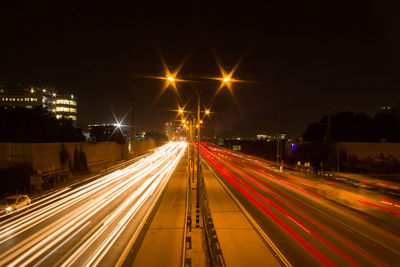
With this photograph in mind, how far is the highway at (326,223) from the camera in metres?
9.76

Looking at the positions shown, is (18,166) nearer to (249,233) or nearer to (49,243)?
(49,243)

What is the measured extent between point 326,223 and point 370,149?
29051 mm

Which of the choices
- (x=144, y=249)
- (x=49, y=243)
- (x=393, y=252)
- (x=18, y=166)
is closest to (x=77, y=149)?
(x=18, y=166)

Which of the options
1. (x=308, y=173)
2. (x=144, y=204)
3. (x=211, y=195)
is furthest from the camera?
(x=308, y=173)

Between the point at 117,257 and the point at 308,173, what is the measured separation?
28659 mm

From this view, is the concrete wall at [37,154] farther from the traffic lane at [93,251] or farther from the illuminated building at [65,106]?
the illuminated building at [65,106]

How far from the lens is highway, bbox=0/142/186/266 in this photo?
9.70 m

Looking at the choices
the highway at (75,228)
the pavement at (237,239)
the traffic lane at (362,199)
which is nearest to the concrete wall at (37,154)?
the highway at (75,228)

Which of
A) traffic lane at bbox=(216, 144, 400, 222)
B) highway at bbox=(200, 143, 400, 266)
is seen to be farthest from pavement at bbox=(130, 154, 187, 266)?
traffic lane at bbox=(216, 144, 400, 222)

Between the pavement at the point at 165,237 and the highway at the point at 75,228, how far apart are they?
0.69m

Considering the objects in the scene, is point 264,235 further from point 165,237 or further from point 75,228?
point 75,228

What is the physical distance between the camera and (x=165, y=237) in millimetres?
11578

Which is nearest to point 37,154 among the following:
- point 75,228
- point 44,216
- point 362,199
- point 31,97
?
point 44,216

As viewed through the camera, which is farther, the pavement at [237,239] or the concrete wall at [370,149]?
the concrete wall at [370,149]
